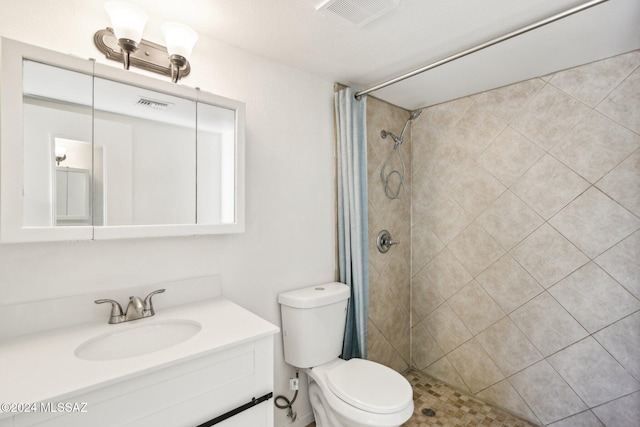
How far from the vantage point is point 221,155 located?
4.98 feet

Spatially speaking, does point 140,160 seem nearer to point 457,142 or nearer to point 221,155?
point 221,155

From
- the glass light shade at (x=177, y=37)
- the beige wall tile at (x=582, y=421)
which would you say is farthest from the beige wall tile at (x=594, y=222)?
the glass light shade at (x=177, y=37)

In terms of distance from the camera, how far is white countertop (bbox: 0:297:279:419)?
81 cm

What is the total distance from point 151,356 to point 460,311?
2123 mm

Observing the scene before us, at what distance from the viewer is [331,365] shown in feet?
5.82

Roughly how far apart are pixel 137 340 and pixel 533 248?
225cm

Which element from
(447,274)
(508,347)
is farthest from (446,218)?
(508,347)

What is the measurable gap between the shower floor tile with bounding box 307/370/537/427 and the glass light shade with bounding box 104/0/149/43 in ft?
7.38

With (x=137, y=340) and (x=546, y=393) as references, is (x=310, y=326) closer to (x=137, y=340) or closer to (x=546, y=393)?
(x=137, y=340)

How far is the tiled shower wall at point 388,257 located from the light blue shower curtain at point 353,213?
28 cm

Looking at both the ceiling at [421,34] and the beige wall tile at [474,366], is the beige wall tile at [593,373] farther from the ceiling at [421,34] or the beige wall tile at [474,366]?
the ceiling at [421,34]

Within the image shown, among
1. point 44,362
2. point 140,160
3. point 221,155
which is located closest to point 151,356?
point 44,362

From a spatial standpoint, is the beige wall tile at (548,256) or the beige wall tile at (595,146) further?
the beige wall tile at (548,256)

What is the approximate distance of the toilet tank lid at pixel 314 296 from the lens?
171 centimetres
